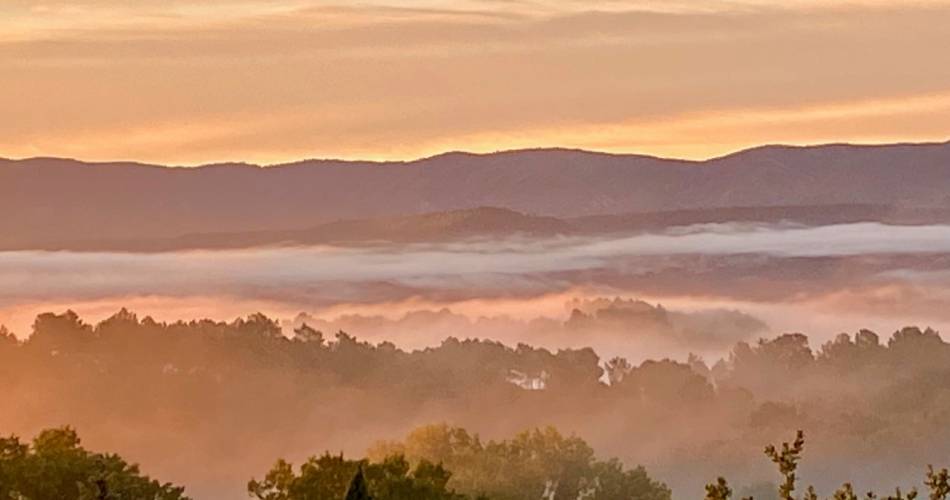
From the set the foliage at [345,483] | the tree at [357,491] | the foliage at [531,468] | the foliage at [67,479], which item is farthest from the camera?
the foliage at [531,468]

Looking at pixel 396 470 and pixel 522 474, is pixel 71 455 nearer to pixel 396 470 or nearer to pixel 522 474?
pixel 396 470

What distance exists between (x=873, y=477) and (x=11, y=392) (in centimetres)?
5642

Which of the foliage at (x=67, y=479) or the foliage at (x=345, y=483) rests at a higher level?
the foliage at (x=345, y=483)

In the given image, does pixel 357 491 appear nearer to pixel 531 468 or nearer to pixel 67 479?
pixel 67 479

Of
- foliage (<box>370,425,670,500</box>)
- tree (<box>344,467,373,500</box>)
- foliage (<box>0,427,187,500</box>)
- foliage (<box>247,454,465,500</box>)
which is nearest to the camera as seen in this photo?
tree (<box>344,467,373,500</box>)

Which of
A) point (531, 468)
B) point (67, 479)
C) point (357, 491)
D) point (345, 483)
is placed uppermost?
point (531, 468)

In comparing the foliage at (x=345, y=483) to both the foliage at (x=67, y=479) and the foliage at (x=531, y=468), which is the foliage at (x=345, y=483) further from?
the foliage at (x=531, y=468)

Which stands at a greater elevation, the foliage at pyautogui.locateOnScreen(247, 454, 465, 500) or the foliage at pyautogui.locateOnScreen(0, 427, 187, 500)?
the foliage at pyautogui.locateOnScreen(247, 454, 465, 500)

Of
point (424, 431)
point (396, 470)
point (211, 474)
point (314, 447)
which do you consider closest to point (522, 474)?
point (424, 431)

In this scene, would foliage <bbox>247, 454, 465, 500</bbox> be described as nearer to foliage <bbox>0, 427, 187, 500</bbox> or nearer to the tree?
foliage <bbox>0, 427, 187, 500</bbox>

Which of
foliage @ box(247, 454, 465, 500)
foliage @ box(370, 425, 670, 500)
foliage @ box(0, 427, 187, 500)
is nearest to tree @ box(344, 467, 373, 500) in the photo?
foliage @ box(0, 427, 187, 500)

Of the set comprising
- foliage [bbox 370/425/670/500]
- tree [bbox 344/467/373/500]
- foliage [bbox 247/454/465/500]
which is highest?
foliage [bbox 370/425/670/500]

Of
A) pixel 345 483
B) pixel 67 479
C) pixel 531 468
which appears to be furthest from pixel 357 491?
pixel 531 468

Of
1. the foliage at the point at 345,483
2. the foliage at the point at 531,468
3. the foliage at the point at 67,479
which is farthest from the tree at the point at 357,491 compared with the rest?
the foliage at the point at 531,468
